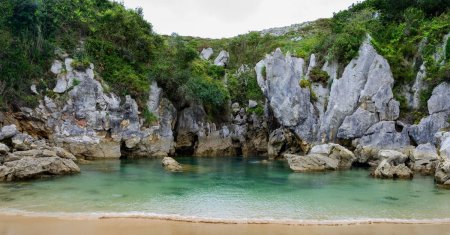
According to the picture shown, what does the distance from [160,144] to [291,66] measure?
1631 cm

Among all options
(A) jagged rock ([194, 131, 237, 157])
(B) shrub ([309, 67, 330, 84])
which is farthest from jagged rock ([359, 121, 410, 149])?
(A) jagged rock ([194, 131, 237, 157])

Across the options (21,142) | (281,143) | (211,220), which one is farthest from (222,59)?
(211,220)

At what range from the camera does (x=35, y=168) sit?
23172mm

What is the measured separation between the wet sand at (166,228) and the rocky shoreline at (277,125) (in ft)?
34.3

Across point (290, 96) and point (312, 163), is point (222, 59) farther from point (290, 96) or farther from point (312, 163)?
point (312, 163)

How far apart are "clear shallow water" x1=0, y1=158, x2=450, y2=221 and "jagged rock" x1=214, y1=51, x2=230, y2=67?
31.2 m

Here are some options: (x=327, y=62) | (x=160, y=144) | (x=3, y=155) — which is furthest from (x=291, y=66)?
(x=3, y=155)

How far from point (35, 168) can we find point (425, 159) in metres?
26.3

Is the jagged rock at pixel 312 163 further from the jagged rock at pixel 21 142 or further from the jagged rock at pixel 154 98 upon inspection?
the jagged rock at pixel 21 142

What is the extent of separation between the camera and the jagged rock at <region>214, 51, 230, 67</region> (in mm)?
56875

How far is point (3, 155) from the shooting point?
24422 mm

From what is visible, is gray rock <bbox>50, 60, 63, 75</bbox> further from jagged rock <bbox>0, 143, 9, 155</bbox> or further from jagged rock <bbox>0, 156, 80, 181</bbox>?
jagged rock <bbox>0, 156, 80, 181</bbox>

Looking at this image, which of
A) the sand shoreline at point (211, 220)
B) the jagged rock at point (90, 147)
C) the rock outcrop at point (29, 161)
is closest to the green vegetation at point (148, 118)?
the jagged rock at point (90, 147)

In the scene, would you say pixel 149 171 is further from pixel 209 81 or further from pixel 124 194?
pixel 209 81
